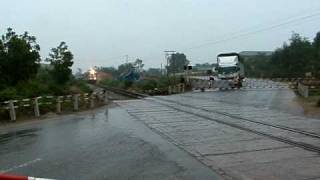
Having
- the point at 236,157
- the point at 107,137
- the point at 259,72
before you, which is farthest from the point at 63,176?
the point at 259,72

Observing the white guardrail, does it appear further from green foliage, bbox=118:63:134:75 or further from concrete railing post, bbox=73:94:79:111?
green foliage, bbox=118:63:134:75

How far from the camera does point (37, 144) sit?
1597 cm

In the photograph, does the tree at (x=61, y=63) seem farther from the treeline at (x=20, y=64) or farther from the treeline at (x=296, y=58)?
the treeline at (x=296, y=58)

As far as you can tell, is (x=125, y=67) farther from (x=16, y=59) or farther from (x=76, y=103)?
(x=76, y=103)

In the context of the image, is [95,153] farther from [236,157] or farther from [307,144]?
[307,144]

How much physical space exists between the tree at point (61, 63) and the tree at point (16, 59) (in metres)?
16.0

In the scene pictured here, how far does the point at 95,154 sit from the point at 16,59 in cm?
2366

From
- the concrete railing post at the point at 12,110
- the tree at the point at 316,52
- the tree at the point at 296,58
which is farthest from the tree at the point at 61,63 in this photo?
the tree at the point at 296,58

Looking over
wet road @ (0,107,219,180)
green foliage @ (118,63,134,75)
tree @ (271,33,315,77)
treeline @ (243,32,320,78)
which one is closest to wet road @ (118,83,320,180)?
wet road @ (0,107,219,180)

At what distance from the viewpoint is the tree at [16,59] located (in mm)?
35469

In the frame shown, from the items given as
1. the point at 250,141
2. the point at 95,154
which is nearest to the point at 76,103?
the point at 250,141

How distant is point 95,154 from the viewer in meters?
13.5

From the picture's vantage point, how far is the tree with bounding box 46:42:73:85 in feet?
177

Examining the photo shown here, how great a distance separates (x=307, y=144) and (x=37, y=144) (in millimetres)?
7401
